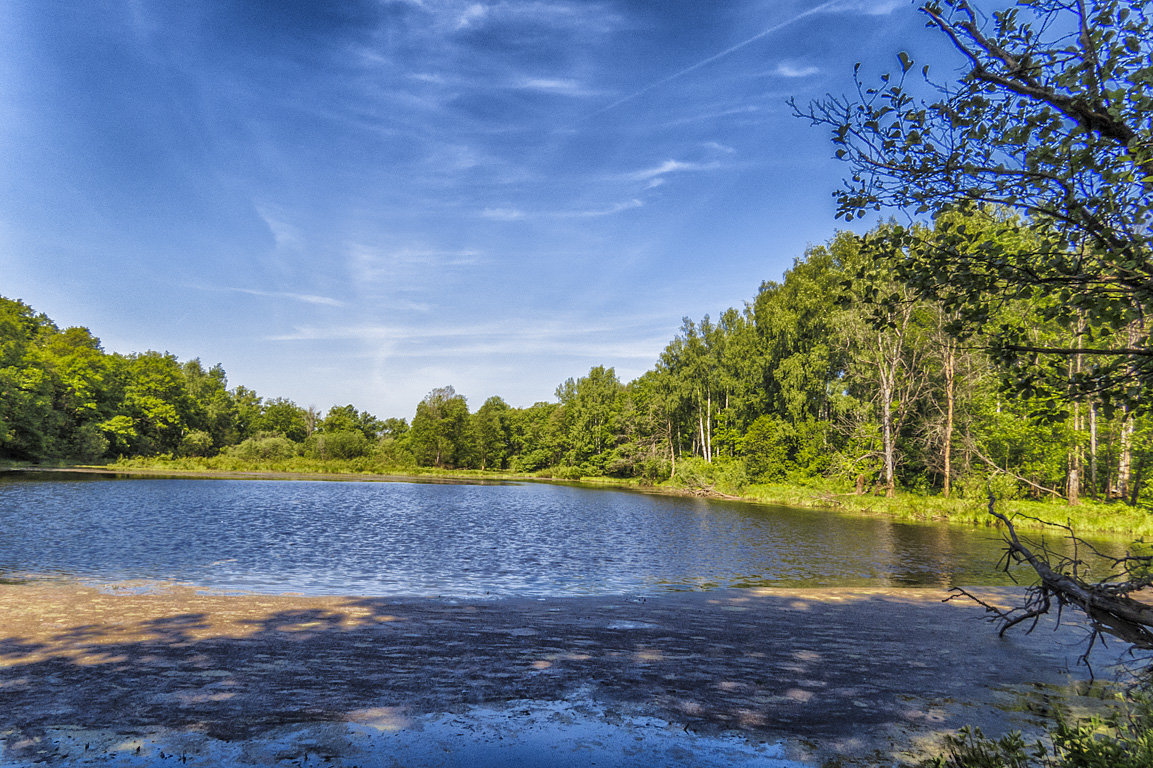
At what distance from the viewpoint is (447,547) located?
23.0m

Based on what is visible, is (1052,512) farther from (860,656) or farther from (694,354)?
(694,354)

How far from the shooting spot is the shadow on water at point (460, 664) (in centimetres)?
606

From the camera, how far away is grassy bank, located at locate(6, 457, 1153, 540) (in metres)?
31.4

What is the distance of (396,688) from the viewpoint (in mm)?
6867

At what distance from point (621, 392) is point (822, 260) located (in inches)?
1960

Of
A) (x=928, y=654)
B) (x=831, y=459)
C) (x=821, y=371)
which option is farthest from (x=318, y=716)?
(x=821, y=371)

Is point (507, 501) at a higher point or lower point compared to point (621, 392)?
lower

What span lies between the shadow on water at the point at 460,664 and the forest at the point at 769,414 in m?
4.00

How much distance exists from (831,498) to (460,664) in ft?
146

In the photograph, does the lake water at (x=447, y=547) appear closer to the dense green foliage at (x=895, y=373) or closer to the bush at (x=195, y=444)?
the dense green foliage at (x=895, y=373)

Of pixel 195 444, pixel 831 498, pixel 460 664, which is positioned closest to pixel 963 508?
pixel 831 498

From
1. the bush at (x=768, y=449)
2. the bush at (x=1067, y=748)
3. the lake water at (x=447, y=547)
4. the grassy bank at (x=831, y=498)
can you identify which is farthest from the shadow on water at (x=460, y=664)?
the bush at (x=768, y=449)

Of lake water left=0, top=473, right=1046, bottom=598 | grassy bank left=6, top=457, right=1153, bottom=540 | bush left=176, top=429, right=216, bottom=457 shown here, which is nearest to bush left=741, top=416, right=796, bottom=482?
grassy bank left=6, top=457, right=1153, bottom=540

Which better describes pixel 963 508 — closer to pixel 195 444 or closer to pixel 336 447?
pixel 336 447
